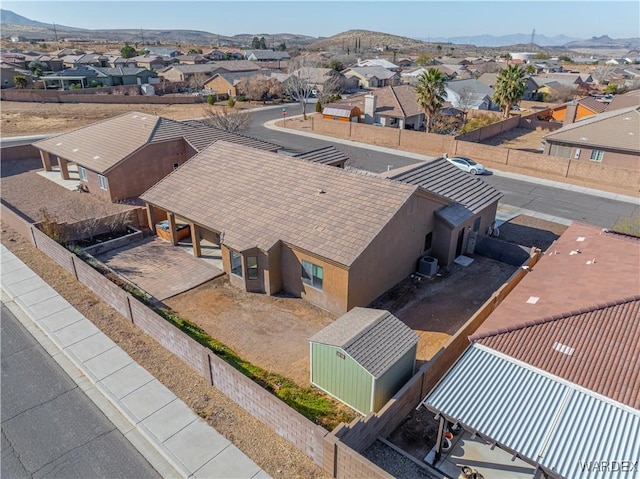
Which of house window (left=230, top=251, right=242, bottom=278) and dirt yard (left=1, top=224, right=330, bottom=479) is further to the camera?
house window (left=230, top=251, right=242, bottom=278)

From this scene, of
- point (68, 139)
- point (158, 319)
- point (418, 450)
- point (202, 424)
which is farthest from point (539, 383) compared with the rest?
point (68, 139)

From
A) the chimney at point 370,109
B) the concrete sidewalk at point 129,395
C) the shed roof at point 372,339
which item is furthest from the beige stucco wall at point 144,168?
the chimney at point 370,109

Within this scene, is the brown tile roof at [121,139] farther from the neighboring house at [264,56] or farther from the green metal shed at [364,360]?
the neighboring house at [264,56]

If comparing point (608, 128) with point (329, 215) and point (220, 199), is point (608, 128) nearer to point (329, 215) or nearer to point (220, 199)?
point (329, 215)

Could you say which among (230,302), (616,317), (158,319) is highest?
(616,317)

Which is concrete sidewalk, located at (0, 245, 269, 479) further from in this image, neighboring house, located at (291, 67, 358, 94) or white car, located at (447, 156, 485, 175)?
neighboring house, located at (291, 67, 358, 94)

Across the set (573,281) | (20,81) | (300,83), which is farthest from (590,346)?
(20,81)

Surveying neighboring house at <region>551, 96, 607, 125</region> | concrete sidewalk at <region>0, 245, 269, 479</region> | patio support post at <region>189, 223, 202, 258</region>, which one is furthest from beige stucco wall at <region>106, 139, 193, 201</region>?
neighboring house at <region>551, 96, 607, 125</region>
